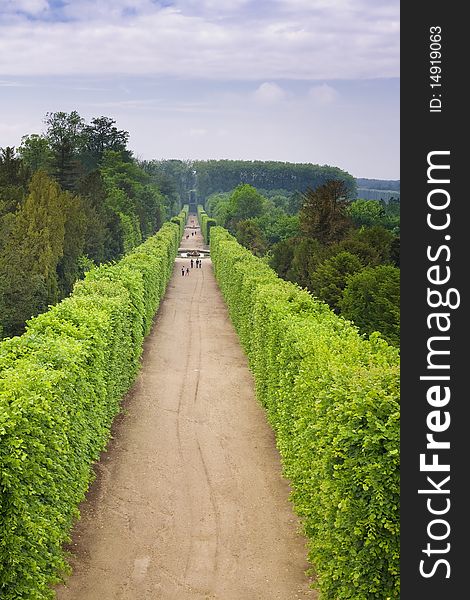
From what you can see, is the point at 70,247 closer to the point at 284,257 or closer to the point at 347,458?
the point at 284,257

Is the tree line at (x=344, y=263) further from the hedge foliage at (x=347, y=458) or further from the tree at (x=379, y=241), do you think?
the hedge foliage at (x=347, y=458)

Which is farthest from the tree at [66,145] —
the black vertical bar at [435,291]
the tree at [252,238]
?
the black vertical bar at [435,291]

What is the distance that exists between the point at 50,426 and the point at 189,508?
5.37 metres

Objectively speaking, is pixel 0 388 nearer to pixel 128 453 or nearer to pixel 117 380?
pixel 128 453

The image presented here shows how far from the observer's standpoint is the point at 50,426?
1195 centimetres

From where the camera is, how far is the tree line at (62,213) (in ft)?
128

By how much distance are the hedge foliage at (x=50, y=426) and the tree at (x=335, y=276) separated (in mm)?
15526

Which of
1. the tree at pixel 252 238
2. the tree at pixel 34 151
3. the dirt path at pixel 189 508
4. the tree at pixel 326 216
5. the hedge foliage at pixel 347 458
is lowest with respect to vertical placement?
the dirt path at pixel 189 508

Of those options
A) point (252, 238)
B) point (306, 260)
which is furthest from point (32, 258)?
point (252, 238)

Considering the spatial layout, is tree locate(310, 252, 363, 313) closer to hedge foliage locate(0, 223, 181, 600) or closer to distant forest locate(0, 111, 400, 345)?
distant forest locate(0, 111, 400, 345)

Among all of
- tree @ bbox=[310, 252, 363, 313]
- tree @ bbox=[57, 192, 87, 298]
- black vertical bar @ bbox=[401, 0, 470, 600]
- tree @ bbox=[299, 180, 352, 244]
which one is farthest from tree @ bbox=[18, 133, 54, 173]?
black vertical bar @ bbox=[401, 0, 470, 600]

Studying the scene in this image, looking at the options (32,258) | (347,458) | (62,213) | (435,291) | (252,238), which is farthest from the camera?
(252,238)

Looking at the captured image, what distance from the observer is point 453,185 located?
8352 millimetres

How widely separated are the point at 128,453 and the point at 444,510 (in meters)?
12.7
